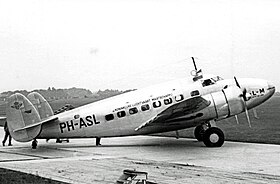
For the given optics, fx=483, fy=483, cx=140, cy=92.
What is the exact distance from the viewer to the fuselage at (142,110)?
1970cm

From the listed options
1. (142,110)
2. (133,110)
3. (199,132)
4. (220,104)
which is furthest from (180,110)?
(199,132)

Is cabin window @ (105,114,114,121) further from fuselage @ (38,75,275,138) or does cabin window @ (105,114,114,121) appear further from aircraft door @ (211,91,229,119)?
aircraft door @ (211,91,229,119)

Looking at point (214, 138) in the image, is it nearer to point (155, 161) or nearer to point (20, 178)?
point (155, 161)

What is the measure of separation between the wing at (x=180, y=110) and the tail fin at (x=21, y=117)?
13.8ft

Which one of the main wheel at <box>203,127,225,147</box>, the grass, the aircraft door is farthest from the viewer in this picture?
the aircraft door

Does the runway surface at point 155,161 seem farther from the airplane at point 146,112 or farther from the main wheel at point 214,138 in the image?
the airplane at point 146,112

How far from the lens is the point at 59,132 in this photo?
19797 mm

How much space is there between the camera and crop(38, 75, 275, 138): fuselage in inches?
776

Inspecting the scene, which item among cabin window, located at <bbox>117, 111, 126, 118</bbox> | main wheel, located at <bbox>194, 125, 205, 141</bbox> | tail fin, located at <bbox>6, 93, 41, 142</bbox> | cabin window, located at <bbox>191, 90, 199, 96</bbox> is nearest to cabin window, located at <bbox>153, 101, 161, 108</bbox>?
cabin window, located at <bbox>117, 111, 126, 118</bbox>

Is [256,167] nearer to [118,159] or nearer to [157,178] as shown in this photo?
[157,178]

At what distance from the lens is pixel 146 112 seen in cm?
2003

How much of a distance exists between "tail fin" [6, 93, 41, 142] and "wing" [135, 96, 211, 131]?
4.21 metres

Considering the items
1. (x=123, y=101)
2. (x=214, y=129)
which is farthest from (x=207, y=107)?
(x=123, y=101)

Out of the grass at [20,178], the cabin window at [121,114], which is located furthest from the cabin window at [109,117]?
the grass at [20,178]
